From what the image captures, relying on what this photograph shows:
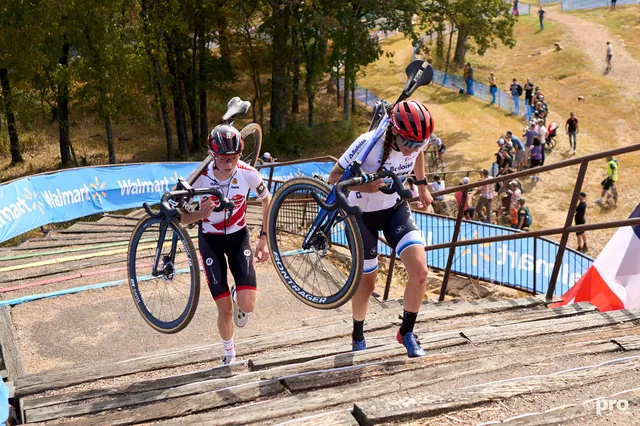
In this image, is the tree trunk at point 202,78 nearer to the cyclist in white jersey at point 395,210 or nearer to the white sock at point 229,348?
the white sock at point 229,348

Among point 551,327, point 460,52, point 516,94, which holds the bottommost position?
point 516,94

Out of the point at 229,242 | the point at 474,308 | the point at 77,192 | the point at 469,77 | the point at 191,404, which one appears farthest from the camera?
the point at 469,77

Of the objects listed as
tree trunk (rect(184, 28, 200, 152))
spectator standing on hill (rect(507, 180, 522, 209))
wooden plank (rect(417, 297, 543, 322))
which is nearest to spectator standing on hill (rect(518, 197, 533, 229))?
spectator standing on hill (rect(507, 180, 522, 209))

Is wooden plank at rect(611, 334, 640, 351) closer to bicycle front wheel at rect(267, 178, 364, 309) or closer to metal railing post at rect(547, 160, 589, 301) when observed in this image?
metal railing post at rect(547, 160, 589, 301)

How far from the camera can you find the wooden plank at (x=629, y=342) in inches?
221

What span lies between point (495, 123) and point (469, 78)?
498 cm

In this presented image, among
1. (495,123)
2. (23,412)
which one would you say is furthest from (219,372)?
(495,123)

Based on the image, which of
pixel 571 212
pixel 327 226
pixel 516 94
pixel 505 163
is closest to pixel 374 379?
pixel 327 226

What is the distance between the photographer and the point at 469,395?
453 centimetres

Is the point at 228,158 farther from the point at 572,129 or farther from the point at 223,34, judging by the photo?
the point at 223,34

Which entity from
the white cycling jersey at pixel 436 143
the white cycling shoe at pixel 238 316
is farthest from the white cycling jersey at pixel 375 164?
the white cycling jersey at pixel 436 143

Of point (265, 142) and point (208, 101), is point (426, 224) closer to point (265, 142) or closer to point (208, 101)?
point (265, 142)

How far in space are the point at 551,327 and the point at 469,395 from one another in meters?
2.36

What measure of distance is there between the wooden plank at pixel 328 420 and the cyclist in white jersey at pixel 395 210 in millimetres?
1764
